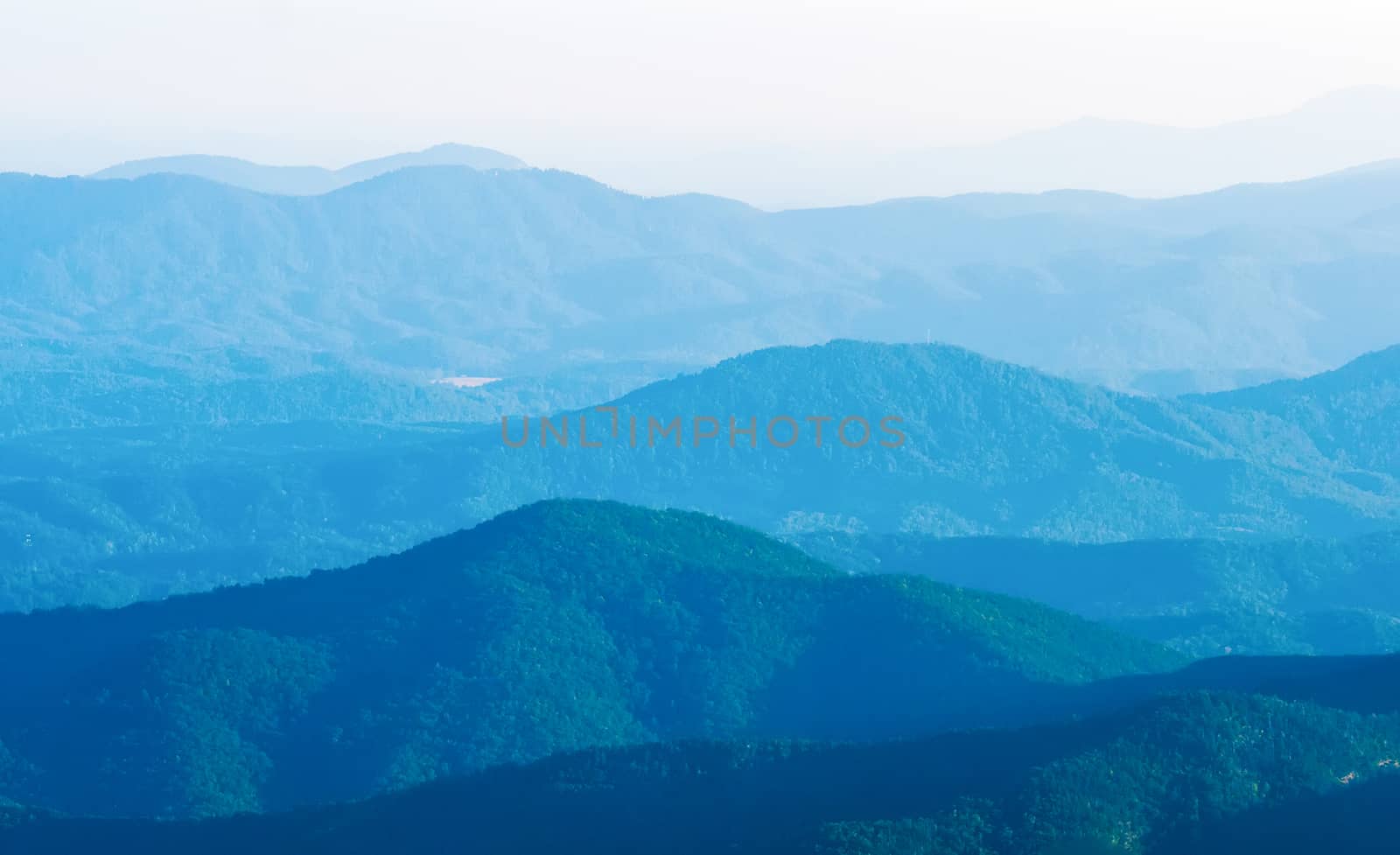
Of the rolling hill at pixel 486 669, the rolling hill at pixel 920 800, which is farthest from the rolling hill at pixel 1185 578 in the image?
→ the rolling hill at pixel 920 800

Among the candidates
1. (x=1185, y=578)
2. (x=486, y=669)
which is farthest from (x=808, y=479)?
(x=486, y=669)

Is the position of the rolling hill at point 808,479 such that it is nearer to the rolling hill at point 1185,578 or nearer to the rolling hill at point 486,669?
the rolling hill at point 1185,578

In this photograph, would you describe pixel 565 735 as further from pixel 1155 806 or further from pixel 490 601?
pixel 1155 806

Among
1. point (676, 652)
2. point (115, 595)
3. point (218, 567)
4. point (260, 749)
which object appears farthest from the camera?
point (218, 567)

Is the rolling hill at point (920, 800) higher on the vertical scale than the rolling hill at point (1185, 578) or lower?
higher

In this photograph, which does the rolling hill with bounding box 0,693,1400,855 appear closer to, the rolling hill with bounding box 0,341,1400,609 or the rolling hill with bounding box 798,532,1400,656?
the rolling hill with bounding box 798,532,1400,656

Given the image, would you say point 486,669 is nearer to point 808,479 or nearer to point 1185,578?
point 1185,578

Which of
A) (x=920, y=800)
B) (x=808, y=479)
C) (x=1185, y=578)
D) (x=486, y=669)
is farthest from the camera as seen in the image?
(x=808, y=479)

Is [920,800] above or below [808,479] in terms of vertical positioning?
above

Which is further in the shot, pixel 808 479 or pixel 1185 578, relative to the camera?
pixel 808 479

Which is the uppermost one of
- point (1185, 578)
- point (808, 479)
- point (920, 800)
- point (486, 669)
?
point (920, 800)

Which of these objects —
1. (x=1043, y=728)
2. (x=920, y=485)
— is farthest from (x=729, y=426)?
(x=1043, y=728)
